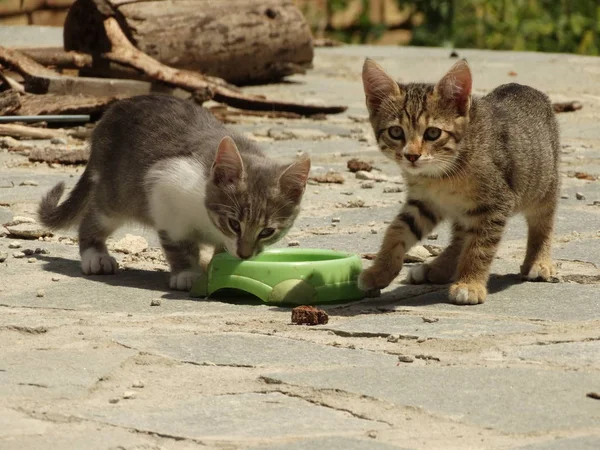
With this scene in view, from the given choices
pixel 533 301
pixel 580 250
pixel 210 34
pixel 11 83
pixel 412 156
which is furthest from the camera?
pixel 210 34

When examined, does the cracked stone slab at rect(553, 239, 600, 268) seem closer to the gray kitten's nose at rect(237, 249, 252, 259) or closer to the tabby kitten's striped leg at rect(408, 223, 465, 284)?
the tabby kitten's striped leg at rect(408, 223, 465, 284)

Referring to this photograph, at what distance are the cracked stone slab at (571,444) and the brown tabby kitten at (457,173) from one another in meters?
1.63

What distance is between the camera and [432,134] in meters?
4.55

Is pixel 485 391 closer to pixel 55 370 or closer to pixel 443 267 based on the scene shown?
pixel 55 370

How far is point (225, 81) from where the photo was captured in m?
9.05

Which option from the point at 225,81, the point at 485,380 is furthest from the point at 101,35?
the point at 485,380

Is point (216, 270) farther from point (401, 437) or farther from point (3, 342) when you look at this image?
point (401, 437)

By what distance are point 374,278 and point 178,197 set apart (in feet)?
3.02

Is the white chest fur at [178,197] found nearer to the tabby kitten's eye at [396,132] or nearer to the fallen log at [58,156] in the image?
the tabby kitten's eye at [396,132]

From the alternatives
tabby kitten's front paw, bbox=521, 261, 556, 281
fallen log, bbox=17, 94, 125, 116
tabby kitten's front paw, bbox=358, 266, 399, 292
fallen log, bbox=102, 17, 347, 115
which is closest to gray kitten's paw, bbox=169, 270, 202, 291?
tabby kitten's front paw, bbox=358, 266, 399, 292

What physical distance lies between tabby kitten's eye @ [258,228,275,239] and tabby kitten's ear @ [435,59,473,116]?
90cm

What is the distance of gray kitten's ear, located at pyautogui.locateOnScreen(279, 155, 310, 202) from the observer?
4824 millimetres

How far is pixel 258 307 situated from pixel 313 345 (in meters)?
0.74

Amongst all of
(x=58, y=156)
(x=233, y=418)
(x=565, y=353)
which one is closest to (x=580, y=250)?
(x=565, y=353)
